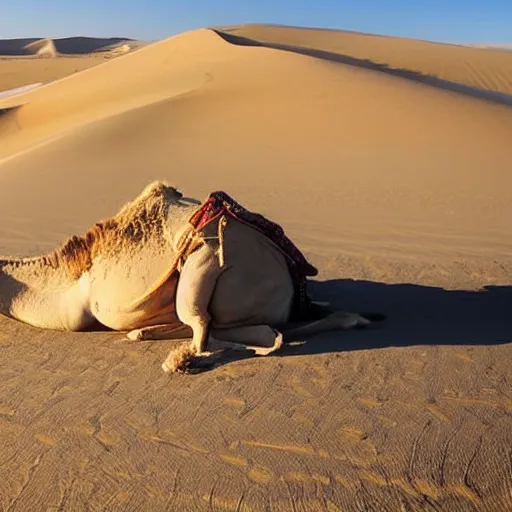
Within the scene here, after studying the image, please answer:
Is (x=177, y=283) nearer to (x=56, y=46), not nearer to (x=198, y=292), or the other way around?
(x=198, y=292)

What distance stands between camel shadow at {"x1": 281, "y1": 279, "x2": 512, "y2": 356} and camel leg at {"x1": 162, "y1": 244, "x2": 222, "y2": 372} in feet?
1.74

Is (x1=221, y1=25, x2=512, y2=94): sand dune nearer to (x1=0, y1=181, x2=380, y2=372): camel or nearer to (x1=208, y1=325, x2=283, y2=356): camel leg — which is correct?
(x1=0, y1=181, x2=380, y2=372): camel

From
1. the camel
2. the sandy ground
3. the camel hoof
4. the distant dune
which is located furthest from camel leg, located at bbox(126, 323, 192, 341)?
the distant dune

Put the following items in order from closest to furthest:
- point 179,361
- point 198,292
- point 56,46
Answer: point 179,361, point 198,292, point 56,46

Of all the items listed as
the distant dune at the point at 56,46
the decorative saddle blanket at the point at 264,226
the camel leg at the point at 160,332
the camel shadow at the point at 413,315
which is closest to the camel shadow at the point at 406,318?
the camel shadow at the point at 413,315

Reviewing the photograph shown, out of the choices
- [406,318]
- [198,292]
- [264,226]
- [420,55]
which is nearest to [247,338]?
[198,292]

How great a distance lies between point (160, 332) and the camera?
4781 millimetres

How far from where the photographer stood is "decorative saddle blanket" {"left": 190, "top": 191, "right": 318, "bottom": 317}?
448cm

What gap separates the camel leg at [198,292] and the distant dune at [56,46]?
253 ft

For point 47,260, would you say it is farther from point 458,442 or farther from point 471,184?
point 471,184

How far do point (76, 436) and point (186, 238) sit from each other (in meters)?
1.42

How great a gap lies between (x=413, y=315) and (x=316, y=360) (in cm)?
124

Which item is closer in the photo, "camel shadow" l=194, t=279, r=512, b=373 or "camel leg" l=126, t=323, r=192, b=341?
"camel shadow" l=194, t=279, r=512, b=373

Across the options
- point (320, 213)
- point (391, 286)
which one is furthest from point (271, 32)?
point (391, 286)
